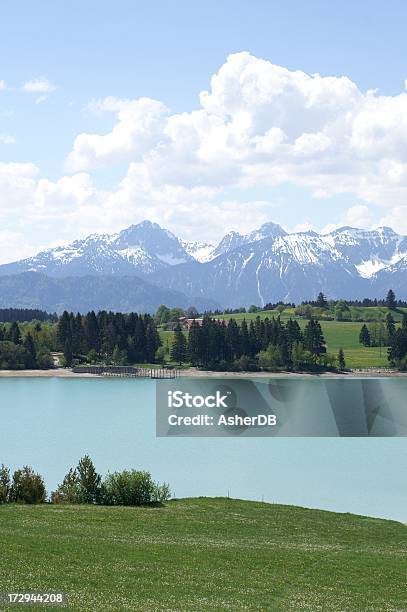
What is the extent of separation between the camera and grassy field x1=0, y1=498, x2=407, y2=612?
24547 millimetres

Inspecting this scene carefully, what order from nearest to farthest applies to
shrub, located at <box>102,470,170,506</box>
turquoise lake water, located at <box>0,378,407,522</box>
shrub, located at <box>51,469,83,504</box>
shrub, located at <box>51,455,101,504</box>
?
shrub, located at <box>51,469,83,504</box>, shrub, located at <box>51,455,101,504</box>, shrub, located at <box>102,470,170,506</box>, turquoise lake water, located at <box>0,378,407,522</box>

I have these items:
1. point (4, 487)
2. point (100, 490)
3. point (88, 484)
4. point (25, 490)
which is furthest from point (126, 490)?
point (4, 487)

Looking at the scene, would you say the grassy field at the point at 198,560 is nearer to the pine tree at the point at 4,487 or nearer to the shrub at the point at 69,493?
the pine tree at the point at 4,487

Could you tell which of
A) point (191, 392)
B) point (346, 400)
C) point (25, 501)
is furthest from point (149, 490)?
point (191, 392)

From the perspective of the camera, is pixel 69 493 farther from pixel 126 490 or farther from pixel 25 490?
pixel 126 490

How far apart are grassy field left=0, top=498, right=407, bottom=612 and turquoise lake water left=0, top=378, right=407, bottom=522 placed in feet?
67.4

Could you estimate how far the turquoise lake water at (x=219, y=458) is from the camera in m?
68.3

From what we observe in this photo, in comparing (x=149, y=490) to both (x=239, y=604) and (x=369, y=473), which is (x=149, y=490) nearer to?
(x=239, y=604)

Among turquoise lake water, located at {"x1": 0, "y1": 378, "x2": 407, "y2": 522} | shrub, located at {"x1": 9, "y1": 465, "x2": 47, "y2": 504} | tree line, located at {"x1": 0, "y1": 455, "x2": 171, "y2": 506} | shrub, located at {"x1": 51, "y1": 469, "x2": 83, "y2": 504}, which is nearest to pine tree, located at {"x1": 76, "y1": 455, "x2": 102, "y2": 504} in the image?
tree line, located at {"x1": 0, "y1": 455, "x2": 171, "y2": 506}

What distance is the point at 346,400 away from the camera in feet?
492

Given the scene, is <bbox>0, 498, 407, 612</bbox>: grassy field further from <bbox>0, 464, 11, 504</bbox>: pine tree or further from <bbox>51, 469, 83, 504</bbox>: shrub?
<bbox>51, 469, 83, 504</bbox>: shrub

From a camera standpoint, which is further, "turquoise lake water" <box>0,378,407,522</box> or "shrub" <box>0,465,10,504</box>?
"turquoise lake water" <box>0,378,407,522</box>

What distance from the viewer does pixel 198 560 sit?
31078mm

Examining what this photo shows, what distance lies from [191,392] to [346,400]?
120 feet
